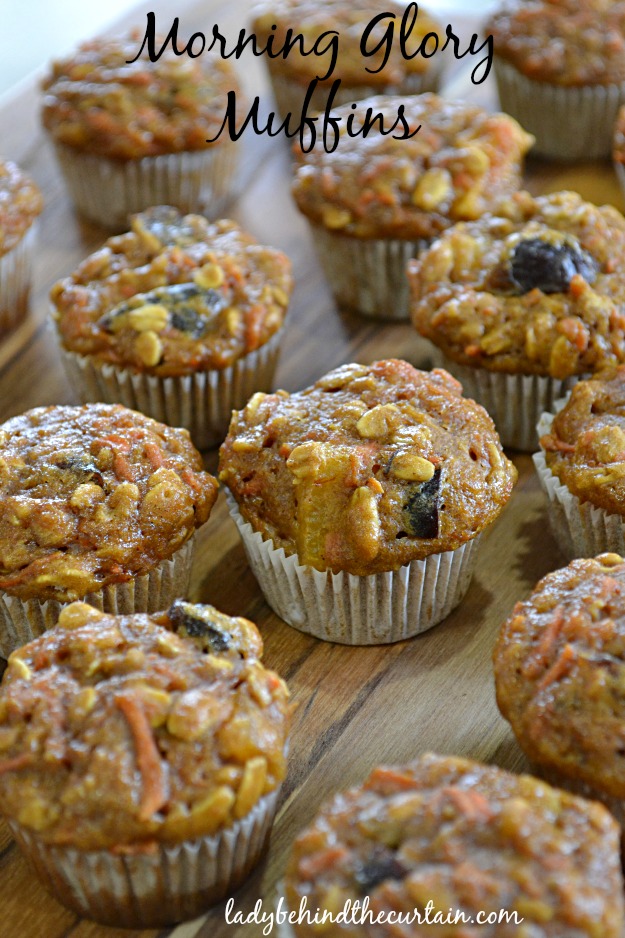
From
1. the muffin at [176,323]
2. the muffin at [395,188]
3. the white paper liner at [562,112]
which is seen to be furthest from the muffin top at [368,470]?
the white paper liner at [562,112]

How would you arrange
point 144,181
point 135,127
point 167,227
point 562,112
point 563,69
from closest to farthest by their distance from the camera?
point 167,227
point 135,127
point 144,181
point 563,69
point 562,112

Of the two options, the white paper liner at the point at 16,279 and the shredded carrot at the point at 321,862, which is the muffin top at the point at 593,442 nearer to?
the shredded carrot at the point at 321,862

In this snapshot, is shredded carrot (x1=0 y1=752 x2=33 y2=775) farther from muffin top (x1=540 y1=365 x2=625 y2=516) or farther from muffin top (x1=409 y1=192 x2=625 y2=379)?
muffin top (x1=409 y1=192 x2=625 y2=379)

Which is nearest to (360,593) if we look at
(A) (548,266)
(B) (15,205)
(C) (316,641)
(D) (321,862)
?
(C) (316,641)

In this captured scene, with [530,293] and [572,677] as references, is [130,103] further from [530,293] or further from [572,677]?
[572,677]

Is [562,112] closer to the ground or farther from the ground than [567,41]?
closer to the ground

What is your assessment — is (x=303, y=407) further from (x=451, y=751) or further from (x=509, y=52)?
(x=509, y=52)
